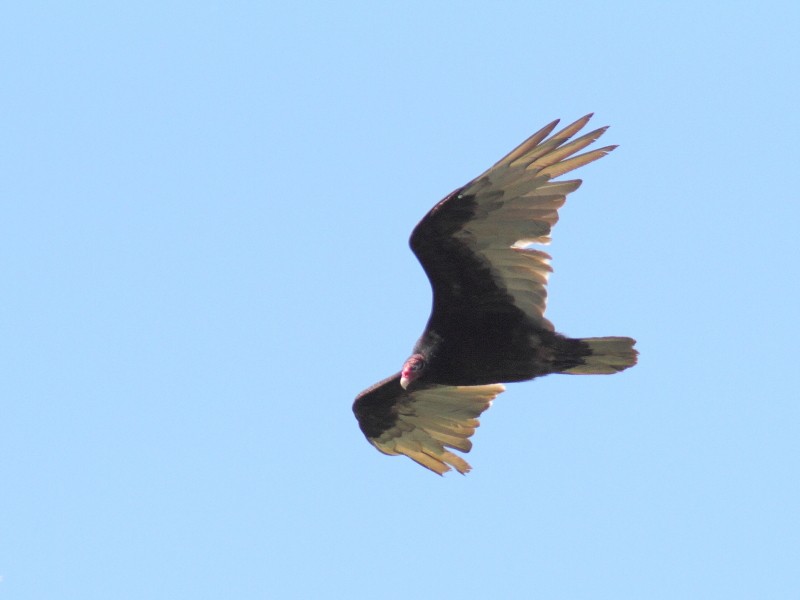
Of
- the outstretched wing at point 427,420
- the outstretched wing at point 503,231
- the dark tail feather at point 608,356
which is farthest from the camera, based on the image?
the outstretched wing at point 427,420

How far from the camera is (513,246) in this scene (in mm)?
7555

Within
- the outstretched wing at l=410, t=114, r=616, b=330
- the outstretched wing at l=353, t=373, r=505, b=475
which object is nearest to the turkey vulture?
the outstretched wing at l=410, t=114, r=616, b=330

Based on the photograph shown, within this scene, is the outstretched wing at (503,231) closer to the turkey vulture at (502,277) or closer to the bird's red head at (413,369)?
the turkey vulture at (502,277)

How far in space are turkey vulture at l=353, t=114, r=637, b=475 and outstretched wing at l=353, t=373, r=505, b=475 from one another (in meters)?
1.09

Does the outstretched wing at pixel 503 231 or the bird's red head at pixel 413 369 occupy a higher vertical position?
the outstretched wing at pixel 503 231

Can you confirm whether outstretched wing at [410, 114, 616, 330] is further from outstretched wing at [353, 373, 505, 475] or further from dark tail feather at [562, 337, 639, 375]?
outstretched wing at [353, 373, 505, 475]

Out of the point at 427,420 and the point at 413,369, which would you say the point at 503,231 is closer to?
the point at 413,369

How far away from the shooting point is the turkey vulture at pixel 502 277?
24.0 ft

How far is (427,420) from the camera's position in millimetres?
9031

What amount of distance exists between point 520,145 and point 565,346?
1221 mm

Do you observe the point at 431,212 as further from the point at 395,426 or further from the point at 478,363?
the point at 395,426

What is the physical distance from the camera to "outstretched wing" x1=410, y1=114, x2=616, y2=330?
7.29 metres

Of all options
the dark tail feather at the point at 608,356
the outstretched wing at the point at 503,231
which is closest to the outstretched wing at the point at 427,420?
the outstretched wing at the point at 503,231

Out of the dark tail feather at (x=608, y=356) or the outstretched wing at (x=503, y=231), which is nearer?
the outstretched wing at (x=503, y=231)
